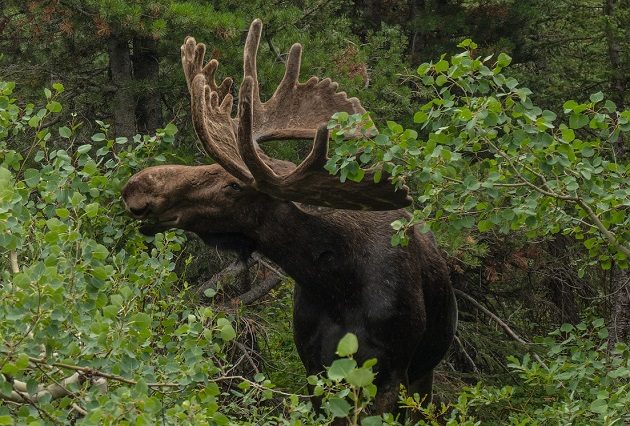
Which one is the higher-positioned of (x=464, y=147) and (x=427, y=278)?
(x=464, y=147)

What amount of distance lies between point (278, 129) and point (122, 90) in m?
3.14

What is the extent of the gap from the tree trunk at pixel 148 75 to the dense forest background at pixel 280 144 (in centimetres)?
2

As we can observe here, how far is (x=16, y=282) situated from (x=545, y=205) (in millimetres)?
2710

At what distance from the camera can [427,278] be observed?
682 centimetres

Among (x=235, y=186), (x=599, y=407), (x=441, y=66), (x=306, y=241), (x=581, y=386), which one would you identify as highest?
(x=441, y=66)

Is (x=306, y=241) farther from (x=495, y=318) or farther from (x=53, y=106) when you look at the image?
(x=495, y=318)

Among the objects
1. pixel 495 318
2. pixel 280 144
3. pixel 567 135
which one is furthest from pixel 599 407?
pixel 495 318

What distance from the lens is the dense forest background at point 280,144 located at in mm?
6547

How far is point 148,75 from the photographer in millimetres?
10008

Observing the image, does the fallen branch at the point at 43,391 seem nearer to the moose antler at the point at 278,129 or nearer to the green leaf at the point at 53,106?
the green leaf at the point at 53,106

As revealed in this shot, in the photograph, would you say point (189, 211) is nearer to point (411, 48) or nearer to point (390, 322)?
point (390, 322)

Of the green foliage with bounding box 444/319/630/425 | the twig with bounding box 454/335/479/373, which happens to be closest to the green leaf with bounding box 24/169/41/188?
the green foliage with bounding box 444/319/630/425

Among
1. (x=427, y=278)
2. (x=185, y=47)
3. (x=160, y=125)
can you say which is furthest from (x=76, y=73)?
(x=427, y=278)

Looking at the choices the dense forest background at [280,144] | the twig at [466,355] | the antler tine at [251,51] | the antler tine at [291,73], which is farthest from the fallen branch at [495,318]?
the antler tine at [251,51]
